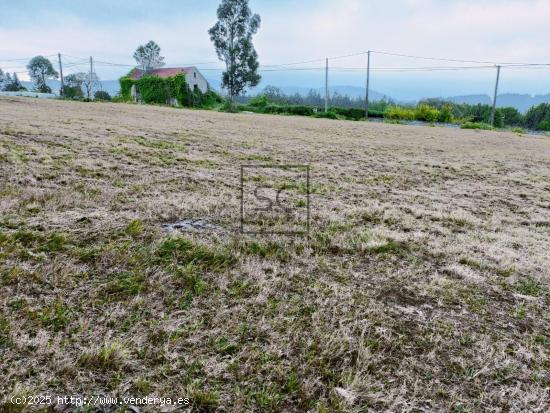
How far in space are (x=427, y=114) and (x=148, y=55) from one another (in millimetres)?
39131

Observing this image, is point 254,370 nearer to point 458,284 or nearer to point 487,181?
point 458,284

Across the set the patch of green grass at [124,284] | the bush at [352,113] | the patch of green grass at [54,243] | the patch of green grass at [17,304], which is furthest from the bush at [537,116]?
the patch of green grass at [17,304]

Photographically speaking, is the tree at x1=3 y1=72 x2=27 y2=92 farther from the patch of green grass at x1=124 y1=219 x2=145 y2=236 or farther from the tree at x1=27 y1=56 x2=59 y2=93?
the patch of green grass at x1=124 y1=219 x2=145 y2=236

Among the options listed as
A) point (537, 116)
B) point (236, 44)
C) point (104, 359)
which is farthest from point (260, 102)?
point (104, 359)

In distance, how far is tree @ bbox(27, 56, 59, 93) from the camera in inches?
2153

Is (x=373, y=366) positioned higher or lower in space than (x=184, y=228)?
lower

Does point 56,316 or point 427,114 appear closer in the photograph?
point 56,316

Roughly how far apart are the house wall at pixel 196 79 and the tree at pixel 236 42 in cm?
415

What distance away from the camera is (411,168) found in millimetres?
7719

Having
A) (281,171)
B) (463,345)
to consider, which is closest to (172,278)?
(463,345)

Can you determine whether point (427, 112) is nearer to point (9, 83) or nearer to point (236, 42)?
point (236, 42)

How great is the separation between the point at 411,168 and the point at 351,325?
21.1 ft

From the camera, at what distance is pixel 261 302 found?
210cm

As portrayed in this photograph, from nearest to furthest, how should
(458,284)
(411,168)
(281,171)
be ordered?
(458,284) → (281,171) → (411,168)
